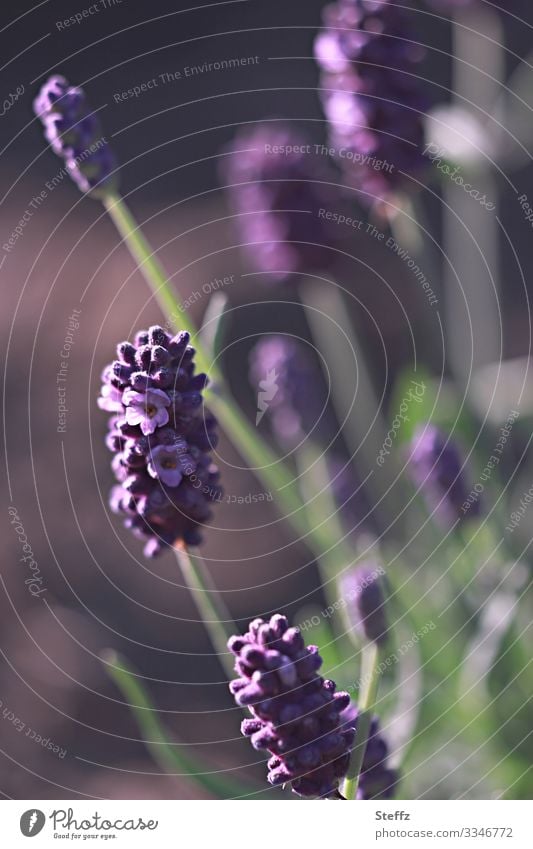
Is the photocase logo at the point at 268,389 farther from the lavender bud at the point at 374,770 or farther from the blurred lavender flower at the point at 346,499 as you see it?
the lavender bud at the point at 374,770

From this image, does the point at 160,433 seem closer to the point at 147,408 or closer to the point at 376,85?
the point at 147,408

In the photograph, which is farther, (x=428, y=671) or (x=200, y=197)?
(x=200, y=197)

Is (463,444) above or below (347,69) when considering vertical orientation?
below

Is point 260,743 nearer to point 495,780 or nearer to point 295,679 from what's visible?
point 295,679
